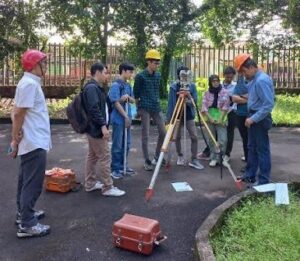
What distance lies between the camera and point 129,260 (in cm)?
448

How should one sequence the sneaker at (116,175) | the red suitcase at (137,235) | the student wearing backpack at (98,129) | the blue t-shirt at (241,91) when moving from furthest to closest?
the blue t-shirt at (241,91), the sneaker at (116,175), the student wearing backpack at (98,129), the red suitcase at (137,235)

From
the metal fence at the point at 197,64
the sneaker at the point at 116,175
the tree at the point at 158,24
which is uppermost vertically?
the tree at the point at 158,24

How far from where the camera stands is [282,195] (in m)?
5.71

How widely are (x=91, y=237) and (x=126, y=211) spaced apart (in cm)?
87

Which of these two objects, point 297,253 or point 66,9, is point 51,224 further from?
point 66,9

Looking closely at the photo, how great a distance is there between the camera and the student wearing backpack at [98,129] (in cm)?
591

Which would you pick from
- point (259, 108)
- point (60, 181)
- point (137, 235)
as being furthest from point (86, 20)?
point (137, 235)

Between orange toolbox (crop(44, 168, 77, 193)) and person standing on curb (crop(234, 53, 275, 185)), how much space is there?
2463mm

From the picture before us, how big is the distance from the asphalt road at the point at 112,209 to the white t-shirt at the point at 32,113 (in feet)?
3.18

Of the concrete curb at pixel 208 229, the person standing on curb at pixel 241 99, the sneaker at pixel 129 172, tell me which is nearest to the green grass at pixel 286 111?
the person standing on curb at pixel 241 99

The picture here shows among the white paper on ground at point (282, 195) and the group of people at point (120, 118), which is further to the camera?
the white paper on ground at point (282, 195)

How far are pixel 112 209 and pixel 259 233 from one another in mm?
1871

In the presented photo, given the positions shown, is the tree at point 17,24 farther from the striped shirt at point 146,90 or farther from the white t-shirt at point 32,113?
the white t-shirt at point 32,113

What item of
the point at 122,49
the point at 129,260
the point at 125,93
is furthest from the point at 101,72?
the point at 122,49
